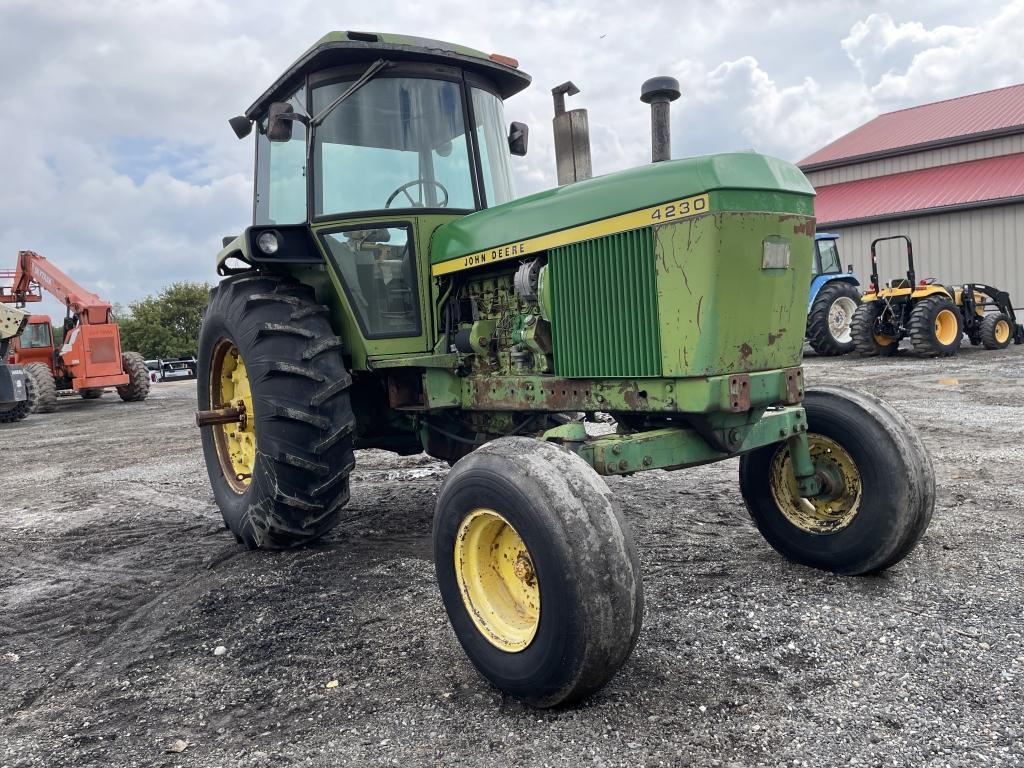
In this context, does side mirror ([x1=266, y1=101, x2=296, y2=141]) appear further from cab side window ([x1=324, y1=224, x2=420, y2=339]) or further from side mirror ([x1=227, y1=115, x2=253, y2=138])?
side mirror ([x1=227, y1=115, x2=253, y2=138])

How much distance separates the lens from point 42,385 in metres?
14.8

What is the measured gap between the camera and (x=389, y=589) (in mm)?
3746

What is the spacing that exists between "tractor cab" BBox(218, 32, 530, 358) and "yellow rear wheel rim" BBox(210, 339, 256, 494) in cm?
89

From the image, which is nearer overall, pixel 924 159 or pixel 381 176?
pixel 381 176

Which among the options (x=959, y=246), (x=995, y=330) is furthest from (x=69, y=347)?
(x=959, y=246)

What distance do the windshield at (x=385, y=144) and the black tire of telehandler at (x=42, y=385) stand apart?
12.7 meters

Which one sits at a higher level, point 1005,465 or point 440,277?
point 440,277

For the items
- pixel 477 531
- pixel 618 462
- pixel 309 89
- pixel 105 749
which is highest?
pixel 309 89

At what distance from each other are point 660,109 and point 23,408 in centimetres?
1430

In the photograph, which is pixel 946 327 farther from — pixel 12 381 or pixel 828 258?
pixel 12 381

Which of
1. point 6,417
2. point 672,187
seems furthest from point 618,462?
point 6,417

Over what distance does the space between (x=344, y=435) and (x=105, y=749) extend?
1817 mm

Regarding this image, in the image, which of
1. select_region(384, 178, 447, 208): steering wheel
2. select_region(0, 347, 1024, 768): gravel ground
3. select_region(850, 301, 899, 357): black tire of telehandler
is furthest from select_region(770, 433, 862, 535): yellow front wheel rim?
select_region(850, 301, 899, 357): black tire of telehandler

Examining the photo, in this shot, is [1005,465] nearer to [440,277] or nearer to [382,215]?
[440,277]
